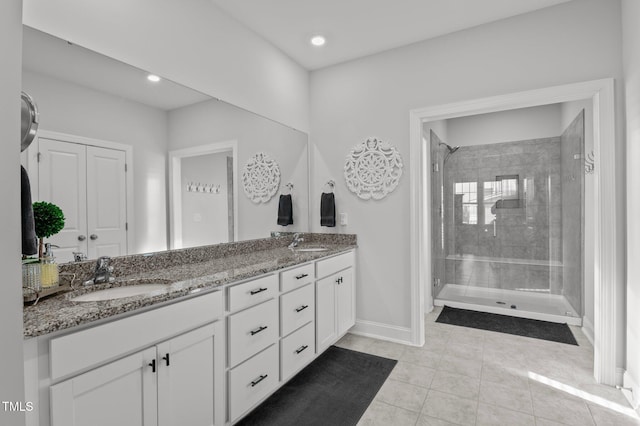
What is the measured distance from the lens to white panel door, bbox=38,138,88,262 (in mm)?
1472

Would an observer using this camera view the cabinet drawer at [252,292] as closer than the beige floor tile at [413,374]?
Yes

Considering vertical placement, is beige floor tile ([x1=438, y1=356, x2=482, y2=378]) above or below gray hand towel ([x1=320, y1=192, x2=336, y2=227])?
below

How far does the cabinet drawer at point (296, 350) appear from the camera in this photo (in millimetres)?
2088

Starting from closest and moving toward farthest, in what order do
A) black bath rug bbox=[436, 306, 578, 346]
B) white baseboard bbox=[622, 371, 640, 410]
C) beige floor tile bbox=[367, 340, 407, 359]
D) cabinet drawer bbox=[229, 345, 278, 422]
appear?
1. cabinet drawer bbox=[229, 345, 278, 422]
2. white baseboard bbox=[622, 371, 640, 410]
3. beige floor tile bbox=[367, 340, 407, 359]
4. black bath rug bbox=[436, 306, 578, 346]

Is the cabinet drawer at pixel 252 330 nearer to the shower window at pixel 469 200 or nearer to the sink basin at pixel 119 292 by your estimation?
the sink basin at pixel 119 292

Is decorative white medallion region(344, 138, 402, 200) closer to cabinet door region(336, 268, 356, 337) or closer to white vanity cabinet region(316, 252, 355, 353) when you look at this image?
white vanity cabinet region(316, 252, 355, 353)

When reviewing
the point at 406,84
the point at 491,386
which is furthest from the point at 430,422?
the point at 406,84

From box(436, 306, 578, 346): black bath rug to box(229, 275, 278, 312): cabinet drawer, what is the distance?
2.28m

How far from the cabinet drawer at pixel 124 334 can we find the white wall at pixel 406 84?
1834 mm

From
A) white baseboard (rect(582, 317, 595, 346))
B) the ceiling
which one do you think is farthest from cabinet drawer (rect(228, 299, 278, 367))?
white baseboard (rect(582, 317, 595, 346))

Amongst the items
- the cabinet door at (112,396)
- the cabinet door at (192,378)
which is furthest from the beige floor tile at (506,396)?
the cabinet door at (112,396)

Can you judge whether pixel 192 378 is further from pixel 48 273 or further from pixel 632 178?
pixel 632 178

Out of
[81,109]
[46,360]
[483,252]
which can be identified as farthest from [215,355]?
[483,252]

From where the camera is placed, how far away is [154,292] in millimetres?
1367
